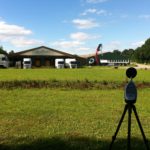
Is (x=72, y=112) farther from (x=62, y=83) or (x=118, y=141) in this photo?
(x=62, y=83)

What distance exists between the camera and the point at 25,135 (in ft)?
28.6

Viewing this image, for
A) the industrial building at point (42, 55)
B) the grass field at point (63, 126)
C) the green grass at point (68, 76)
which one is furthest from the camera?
the industrial building at point (42, 55)

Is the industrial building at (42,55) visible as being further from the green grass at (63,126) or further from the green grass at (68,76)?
the green grass at (63,126)

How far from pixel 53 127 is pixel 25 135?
1.24 m

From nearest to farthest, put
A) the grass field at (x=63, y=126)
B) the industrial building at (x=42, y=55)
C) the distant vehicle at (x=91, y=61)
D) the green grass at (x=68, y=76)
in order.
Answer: the grass field at (x=63, y=126)
the green grass at (x=68, y=76)
the industrial building at (x=42, y=55)
the distant vehicle at (x=91, y=61)

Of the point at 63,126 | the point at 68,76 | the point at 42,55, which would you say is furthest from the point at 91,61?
the point at 63,126

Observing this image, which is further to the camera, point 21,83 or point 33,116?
point 21,83

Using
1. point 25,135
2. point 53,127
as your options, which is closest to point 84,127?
point 53,127

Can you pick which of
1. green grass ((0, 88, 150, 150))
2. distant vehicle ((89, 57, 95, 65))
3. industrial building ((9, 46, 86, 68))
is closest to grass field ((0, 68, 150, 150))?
green grass ((0, 88, 150, 150))

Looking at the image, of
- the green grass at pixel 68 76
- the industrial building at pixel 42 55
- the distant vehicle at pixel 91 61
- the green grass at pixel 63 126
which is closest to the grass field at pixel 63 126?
the green grass at pixel 63 126

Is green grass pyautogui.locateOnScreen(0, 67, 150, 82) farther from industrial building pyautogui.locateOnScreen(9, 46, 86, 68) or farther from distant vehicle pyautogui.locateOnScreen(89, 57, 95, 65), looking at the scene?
distant vehicle pyautogui.locateOnScreen(89, 57, 95, 65)

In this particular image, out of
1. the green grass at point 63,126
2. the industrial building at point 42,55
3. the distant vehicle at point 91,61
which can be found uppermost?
the industrial building at point 42,55

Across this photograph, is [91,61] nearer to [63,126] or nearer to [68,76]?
[68,76]

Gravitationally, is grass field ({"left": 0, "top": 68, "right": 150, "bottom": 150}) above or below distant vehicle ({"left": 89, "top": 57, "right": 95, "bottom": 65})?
below
